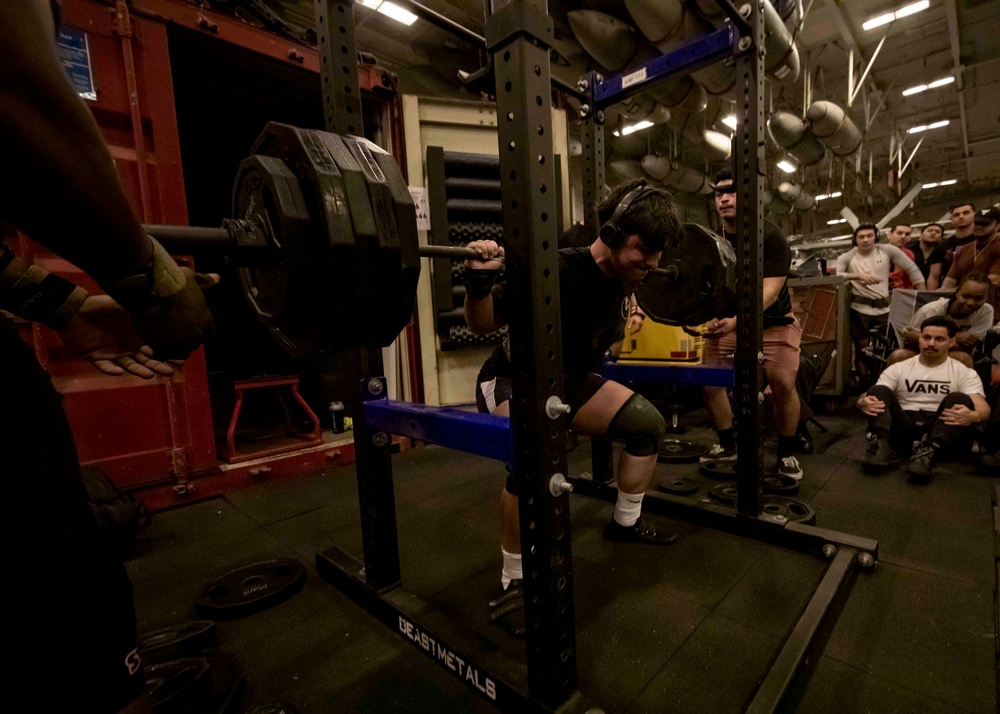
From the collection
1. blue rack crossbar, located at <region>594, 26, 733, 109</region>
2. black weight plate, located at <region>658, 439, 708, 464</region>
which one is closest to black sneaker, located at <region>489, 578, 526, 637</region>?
black weight plate, located at <region>658, 439, 708, 464</region>

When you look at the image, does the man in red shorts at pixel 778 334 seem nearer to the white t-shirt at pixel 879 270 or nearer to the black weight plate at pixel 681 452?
the black weight plate at pixel 681 452

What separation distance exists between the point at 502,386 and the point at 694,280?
2.94 feet

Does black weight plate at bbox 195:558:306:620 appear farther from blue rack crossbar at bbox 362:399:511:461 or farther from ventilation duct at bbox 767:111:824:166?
ventilation duct at bbox 767:111:824:166

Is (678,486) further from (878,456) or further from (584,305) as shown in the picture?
(584,305)

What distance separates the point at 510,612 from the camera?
1.46 m

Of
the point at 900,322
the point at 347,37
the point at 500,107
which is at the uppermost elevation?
the point at 347,37

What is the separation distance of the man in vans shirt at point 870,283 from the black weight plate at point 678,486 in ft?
8.79

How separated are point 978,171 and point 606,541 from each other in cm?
1433

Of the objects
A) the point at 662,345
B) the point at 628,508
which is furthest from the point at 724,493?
the point at 662,345

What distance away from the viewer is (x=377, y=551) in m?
1.54

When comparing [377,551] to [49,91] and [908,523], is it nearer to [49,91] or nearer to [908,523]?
[49,91]

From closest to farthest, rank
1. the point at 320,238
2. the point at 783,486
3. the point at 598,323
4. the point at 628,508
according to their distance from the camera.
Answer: the point at 320,238 → the point at 598,323 → the point at 628,508 → the point at 783,486

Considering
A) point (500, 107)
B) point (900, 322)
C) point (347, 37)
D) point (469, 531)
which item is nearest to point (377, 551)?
point (469, 531)

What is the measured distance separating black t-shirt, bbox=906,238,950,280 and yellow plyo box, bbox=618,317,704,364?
2359 mm
